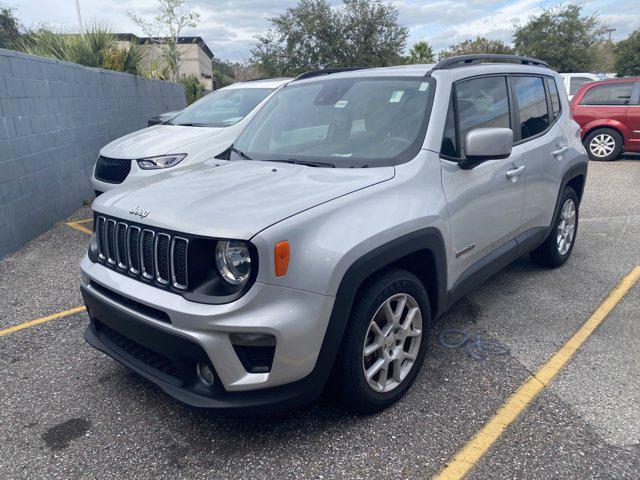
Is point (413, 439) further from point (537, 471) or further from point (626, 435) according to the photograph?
point (626, 435)

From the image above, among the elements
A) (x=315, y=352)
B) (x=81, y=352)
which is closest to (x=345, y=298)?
(x=315, y=352)

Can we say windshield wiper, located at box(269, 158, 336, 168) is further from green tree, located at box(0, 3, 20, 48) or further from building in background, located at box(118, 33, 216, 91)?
green tree, located at box(0, 3, 20, 48)

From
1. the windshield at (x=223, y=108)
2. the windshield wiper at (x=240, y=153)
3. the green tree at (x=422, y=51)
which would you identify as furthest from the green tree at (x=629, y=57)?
the windshield wiper at (x=240, y=153)

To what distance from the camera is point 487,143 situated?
2936 mm

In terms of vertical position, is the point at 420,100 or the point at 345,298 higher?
the point at 420,100

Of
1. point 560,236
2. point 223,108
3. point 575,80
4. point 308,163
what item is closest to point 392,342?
point 308,163

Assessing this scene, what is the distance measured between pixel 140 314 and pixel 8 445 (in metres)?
1.03

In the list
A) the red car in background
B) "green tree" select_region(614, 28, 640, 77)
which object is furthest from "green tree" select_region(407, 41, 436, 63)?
the red car in background

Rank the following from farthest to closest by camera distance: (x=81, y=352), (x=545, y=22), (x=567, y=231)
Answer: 1. (x=545, y=22)
2. (x=567, y=231)
3. (x=81, y=352)

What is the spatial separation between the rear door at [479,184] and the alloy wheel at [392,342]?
48 centimetres

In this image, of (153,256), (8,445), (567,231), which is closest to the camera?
(153,256)

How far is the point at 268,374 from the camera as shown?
2254 mm

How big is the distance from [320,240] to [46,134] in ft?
18.9

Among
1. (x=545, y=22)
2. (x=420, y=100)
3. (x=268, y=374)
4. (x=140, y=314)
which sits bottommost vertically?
(x=268, y=374)
